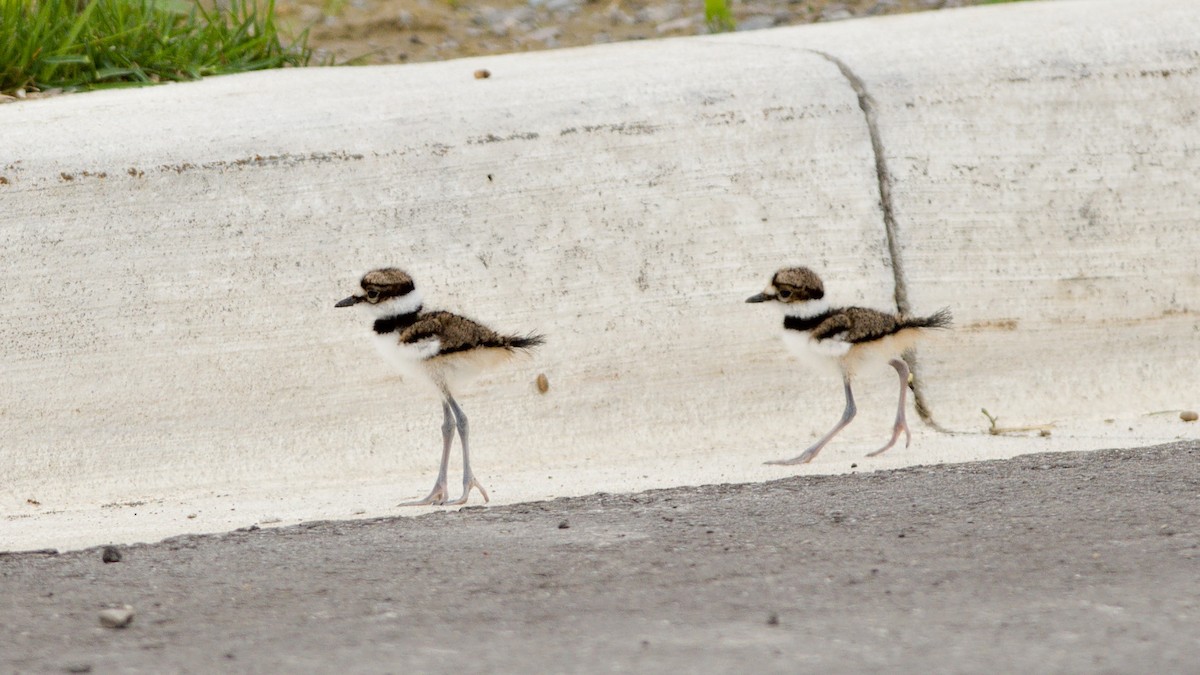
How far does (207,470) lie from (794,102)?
9.56ft

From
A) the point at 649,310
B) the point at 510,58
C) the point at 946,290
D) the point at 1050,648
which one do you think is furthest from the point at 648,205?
the point at 1050,648

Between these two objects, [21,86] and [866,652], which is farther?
[21,86]

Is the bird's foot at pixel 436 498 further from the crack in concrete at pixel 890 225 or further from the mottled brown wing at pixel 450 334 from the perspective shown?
the crack in concrete at pixel 890 225

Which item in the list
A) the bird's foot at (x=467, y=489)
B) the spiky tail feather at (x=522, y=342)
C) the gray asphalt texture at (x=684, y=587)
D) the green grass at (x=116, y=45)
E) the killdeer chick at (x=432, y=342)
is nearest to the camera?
the gray asphalt texture at (x=684, y=587)

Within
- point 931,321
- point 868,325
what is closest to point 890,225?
point 931,321

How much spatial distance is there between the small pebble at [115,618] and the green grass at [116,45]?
4.17 m

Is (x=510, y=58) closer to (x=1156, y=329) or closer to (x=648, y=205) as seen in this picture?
(x=648, y=205)

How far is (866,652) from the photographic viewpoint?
360 centimetres

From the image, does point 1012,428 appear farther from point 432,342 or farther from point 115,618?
point 115,618

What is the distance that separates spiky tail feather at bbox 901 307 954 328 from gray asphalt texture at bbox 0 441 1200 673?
875 mm

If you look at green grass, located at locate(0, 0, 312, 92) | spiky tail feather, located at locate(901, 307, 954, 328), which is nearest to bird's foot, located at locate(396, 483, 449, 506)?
spiky tail feather, located at locate(901, 307, 954, 328)

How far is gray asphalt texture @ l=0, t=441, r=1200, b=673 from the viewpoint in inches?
143

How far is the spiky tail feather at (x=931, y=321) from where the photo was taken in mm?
6148

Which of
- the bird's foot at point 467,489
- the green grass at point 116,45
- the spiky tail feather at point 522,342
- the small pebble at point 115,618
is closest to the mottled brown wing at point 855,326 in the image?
the spiky tail feather at point 522,342
